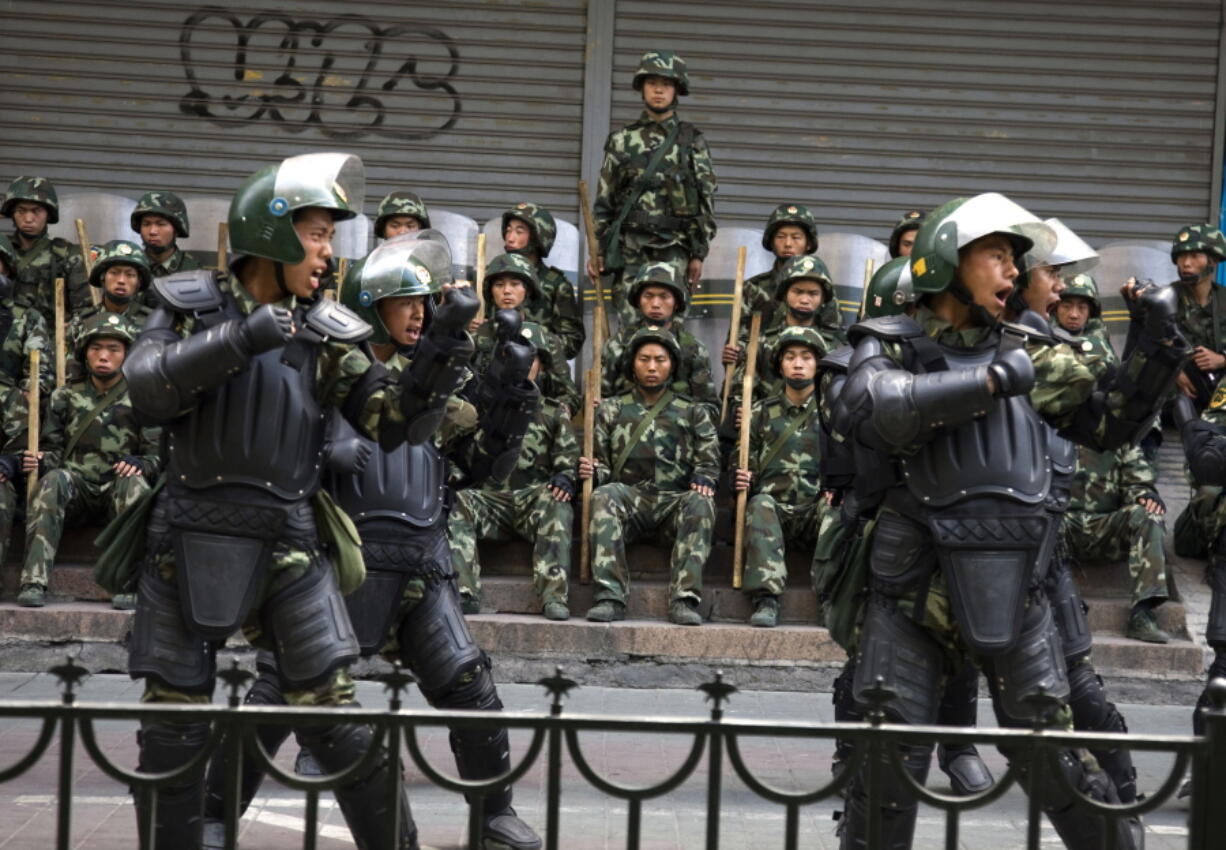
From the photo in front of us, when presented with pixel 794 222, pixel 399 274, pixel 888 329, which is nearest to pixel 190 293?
pixel 399 274

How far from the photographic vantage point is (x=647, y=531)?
10312mm

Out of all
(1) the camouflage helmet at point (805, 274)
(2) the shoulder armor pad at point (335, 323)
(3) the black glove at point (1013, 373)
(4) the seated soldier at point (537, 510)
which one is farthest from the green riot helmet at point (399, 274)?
(1) the camouflage helmet at point (805, 274)

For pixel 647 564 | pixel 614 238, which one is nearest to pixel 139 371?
pixel 647 564

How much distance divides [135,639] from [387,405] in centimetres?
97

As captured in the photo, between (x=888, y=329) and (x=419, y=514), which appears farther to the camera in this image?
(x=419, y=514)

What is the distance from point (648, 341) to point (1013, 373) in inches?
225

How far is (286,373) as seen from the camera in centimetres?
513

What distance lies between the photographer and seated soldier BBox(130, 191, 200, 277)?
12.0 m

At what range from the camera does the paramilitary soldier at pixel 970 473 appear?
16.8 feet

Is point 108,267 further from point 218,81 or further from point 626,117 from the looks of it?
point 626,117

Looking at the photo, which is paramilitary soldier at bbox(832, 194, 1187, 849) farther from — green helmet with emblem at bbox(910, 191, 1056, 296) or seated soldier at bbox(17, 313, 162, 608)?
seated soldier at bbox(17, 313, 162, 608)

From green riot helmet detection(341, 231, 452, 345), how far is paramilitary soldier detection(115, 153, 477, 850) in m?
0.80

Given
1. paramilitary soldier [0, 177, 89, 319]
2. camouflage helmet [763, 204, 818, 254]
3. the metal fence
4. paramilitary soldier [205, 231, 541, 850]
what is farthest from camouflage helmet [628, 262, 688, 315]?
the metal fence

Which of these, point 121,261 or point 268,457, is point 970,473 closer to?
point 268,457
